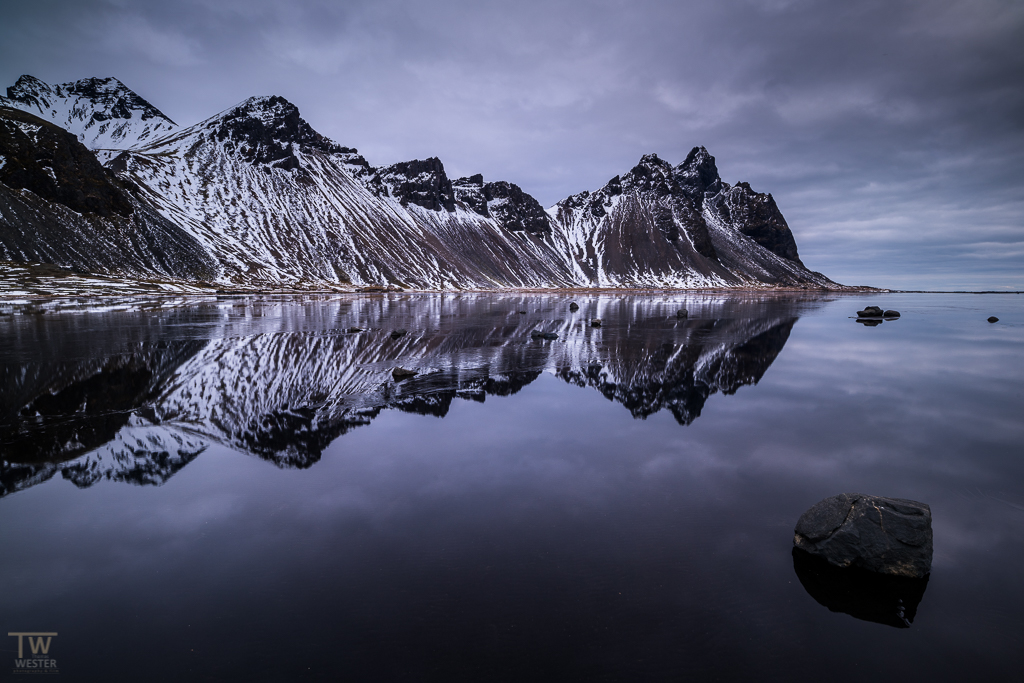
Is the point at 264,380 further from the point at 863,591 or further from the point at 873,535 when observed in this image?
the point at 873,535

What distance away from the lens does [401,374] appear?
1992 cm

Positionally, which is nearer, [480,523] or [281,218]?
[480,523]

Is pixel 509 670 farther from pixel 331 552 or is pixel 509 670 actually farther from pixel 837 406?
pixel 837 406

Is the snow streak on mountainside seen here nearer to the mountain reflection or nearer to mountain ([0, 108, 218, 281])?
mountain ([0, 108, 218, 281])

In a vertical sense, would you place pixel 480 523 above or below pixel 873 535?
below

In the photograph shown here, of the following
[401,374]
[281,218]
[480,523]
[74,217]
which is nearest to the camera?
[480,523]

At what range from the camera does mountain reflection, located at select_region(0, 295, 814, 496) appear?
38.5 ft

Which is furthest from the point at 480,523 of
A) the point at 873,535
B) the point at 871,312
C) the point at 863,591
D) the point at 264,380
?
the point at 871,312

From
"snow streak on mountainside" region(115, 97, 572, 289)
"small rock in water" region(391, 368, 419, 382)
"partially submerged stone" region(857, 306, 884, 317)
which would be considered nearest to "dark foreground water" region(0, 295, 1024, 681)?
"small rock in water" region(391, 368, 419, 382)

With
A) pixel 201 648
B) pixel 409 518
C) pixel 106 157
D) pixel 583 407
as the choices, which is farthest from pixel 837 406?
pixel 106 157

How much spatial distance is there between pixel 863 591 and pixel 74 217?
143567 millimetres

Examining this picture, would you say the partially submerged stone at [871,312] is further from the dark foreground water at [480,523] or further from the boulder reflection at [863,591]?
the boulder reflection at [863,591]

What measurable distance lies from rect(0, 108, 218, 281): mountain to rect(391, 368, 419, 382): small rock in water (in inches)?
4202

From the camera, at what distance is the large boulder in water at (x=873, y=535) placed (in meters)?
6.90
